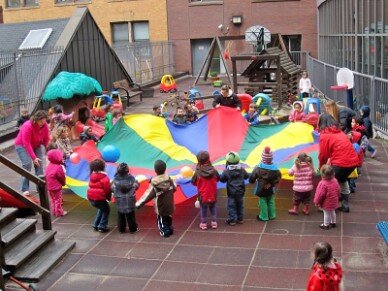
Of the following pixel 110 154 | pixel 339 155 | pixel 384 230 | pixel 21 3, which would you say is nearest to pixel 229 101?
pixel 110 154

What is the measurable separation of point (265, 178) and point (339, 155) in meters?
1.21

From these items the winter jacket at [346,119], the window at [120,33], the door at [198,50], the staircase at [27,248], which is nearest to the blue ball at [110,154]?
the staircase at [27,248]

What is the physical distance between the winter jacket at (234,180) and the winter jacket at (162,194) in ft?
2.66

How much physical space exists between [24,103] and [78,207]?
8.75 meters

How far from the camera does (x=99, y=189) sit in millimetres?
8375

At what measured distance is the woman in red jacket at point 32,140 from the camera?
10.1m

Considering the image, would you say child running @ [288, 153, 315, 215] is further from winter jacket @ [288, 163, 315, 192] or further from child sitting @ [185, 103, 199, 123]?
child sitting @ [185, 103, 199, 123]

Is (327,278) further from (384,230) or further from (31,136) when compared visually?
(31,136)

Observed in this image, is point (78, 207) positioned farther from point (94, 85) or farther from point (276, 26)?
point (276, 26)

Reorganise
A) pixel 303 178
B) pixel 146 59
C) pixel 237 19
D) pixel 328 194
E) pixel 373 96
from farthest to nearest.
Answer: pixel 237 19, pixel 146 59, pixel 373 96, pixel 303 178, pixel 328 194

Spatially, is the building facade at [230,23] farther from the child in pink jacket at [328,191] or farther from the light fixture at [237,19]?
the child in pink jacket at [328,191]

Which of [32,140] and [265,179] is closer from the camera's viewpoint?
[265,179]

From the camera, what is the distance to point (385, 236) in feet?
22.5

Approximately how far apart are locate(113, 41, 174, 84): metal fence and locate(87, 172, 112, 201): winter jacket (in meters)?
19.7
